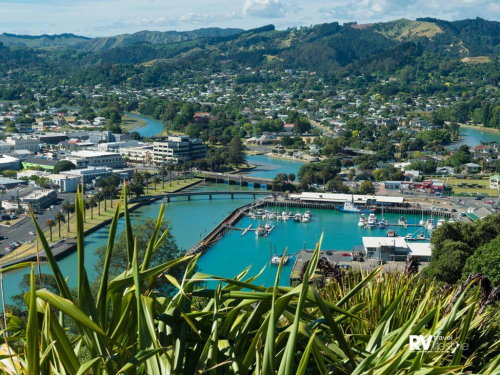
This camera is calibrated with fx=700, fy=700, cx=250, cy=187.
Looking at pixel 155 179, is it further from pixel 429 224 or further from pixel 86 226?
pixel 429 224

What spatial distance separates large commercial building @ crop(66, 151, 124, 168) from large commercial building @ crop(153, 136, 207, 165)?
1010 millimetres

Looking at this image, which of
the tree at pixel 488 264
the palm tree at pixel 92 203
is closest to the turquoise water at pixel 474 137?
the palm tree at pixel 92 203

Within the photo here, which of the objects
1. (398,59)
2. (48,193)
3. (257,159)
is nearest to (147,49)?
(398,59)

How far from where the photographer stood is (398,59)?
4144cm

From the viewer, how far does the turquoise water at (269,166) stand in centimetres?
1656

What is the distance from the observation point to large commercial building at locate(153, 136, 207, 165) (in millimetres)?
17422

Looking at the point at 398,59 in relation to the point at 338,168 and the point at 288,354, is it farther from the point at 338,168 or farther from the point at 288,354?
the point at 288,354

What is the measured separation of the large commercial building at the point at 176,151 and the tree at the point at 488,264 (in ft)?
40.5

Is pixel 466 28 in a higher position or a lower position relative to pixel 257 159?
higher

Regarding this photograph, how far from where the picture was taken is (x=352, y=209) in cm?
1295

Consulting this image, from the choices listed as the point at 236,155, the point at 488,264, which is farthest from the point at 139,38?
the point at 488,264

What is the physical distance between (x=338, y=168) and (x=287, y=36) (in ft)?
147

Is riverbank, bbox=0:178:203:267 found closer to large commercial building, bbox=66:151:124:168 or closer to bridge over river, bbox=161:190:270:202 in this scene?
bridge over river, bbox=161:190:270:202

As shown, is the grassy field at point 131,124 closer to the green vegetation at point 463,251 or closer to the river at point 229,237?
the river at point 229,237
